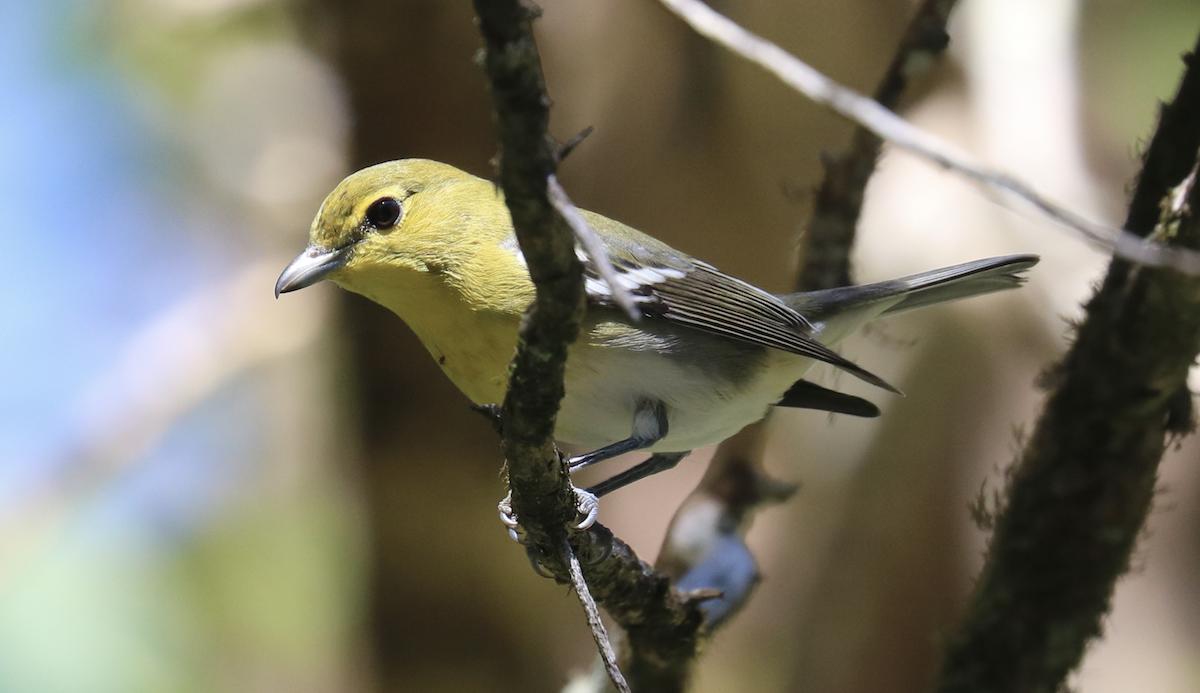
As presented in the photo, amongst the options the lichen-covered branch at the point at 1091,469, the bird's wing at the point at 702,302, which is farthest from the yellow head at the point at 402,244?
the lichen-covered branch at the point at 1091,469

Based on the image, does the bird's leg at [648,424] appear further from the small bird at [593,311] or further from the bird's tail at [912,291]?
the bird's tail at [912,291]

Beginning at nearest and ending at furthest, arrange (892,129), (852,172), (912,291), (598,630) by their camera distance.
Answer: (892,129), (598,630), (912,291), (852,172)

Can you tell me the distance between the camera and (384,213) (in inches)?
92.0

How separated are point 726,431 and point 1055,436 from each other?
0.96m

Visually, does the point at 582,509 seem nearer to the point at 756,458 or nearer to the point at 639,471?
the point at 639,471

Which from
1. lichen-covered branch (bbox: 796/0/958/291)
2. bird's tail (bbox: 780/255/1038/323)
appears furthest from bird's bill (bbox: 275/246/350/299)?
lichen-covered branch (bbox: 796/0/958/291)

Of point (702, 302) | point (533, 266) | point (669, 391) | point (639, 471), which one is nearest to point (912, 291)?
point (702, 302)

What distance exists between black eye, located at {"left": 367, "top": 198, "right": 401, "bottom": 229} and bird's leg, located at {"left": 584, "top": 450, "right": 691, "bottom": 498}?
2.91 feet

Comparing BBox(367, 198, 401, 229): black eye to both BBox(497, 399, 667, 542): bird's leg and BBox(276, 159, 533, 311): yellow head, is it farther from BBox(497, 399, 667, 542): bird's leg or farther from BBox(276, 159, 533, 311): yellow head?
BBox(497, 399, 667, 542): bird's leg

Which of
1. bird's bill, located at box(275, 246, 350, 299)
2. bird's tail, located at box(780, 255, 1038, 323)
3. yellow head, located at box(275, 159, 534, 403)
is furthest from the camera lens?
bird's tail, located at box(780, 255, 1038, 323)

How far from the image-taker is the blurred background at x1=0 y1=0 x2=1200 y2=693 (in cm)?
470

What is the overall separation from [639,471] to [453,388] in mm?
2335

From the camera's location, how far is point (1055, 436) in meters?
2.55

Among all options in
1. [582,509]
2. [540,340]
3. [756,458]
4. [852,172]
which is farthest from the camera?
[756,458]
